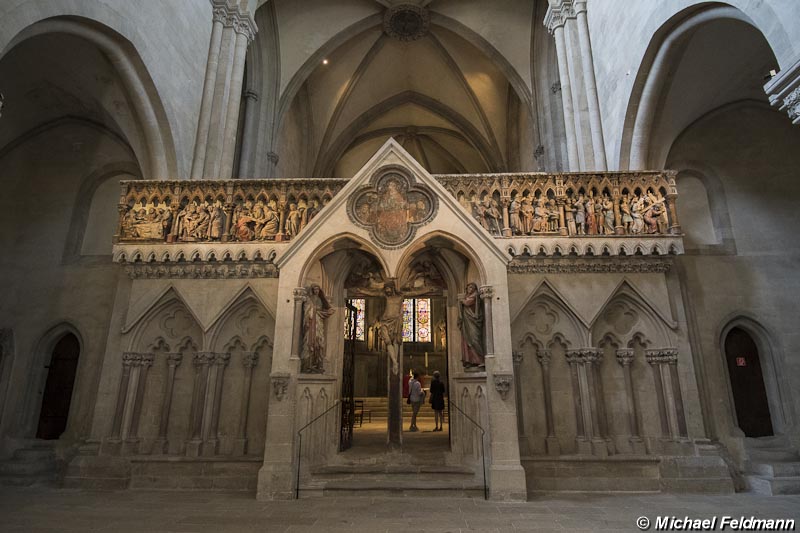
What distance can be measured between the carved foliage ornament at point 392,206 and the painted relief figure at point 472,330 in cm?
144

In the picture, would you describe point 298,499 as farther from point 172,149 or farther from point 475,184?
point 172,149

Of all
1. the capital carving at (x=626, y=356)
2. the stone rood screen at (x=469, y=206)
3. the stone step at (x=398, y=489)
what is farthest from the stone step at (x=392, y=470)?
the stone rood screen at (x=469, y=206)

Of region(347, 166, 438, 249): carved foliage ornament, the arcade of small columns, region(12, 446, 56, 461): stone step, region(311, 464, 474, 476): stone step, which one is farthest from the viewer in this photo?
region(12, 446, 56, 461): stone step

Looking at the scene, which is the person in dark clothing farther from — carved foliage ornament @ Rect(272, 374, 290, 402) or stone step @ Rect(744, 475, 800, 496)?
stone step @ Rect(744, 475, 800, 496)

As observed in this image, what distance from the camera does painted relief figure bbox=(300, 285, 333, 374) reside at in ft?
26.1

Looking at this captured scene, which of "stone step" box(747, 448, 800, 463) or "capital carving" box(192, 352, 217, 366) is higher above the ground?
"capital carving" box(192, 352, 217, 366)

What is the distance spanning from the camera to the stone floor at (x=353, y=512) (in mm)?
5543

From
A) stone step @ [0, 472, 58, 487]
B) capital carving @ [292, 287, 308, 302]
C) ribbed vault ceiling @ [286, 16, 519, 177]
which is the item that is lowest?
stone step @ [0, 472, 58, 487]

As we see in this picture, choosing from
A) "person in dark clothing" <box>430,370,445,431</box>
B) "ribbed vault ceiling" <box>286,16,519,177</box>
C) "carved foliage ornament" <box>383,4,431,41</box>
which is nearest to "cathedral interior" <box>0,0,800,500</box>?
"person in dark clothing" <box>430,370,445,431</box>

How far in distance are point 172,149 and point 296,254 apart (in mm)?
4948

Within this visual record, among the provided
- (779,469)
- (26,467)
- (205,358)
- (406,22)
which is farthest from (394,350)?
(406,22)

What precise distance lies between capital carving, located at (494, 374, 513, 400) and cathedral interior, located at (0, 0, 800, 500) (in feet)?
0.11

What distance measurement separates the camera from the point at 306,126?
2134 centimetres

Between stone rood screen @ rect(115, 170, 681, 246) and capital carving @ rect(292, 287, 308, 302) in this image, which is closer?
capital carving @ rect(292, 287, 308, 302)
